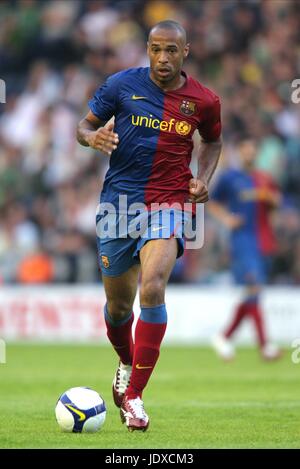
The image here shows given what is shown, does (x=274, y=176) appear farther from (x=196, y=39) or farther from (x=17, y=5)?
(x=17, y=5)

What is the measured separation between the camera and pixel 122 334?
8258mm

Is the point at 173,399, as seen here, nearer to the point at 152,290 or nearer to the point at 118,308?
the point at 118,308

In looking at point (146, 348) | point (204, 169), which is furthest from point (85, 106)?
point (146, 348)

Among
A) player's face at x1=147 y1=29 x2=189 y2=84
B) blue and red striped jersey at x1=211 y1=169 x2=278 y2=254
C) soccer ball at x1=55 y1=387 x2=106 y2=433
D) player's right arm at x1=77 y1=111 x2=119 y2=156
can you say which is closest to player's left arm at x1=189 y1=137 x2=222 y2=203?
player's right arm at x1=77 y1=111 x2=119 y2=156

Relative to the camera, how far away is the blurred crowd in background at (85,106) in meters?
17.5

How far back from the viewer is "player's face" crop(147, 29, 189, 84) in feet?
24.6

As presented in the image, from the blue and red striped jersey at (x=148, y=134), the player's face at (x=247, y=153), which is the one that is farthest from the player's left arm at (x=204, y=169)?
the player's face at (x=247, y=153)

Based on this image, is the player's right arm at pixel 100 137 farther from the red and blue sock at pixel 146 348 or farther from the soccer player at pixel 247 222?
the soccer player at pixel 247 222

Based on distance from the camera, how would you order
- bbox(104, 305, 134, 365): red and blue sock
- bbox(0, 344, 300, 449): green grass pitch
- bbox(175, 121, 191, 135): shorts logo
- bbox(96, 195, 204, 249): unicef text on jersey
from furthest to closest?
bbox(104, 305, 134, 365): red and blue sock, bbox(175, 121, 191, 135): shorts logo, bbox(96, 195, 204, 249): unicef text on jersey, bbox(0, 344, 300, 449): green grass pitch

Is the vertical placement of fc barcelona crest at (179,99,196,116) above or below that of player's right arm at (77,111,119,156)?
above

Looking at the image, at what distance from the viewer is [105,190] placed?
7879 millimetres

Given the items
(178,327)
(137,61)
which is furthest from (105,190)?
(137,61)

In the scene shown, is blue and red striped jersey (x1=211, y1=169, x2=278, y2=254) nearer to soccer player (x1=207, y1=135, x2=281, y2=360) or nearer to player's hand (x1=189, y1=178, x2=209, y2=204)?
soccer player (x1=207, y1=135, x2=281, y2=360)

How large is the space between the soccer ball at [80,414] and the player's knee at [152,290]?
28.1 inches
